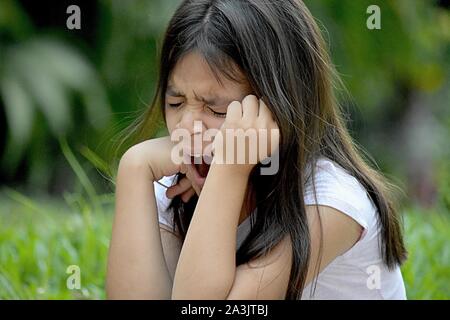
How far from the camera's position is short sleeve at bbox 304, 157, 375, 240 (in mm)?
1276

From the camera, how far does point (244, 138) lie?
1227 millimetres

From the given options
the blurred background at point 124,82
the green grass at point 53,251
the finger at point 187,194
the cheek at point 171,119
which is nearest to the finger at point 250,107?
the cheek at point 171,119

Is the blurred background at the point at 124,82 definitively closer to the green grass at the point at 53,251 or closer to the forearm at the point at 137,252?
the green grass at the point at 53,251

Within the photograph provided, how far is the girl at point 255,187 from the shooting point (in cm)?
122

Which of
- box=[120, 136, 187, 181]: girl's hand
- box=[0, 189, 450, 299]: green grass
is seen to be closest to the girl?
box=[120, 136, 187, 181]: girl's hand

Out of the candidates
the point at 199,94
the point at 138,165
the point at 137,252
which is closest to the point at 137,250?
the point at 137,252

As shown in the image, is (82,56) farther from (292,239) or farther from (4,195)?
(292,239)

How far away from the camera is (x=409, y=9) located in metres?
3.42

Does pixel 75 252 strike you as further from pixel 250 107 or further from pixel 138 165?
pixel 250 107

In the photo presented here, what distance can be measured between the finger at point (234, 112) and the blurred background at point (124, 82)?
1.22 m

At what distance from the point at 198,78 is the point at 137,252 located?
0.83ft

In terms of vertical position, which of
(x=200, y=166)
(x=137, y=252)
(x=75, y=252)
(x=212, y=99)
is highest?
(x=212, y=99)

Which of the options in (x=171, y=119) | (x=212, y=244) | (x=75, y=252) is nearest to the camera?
(x=212, y=244)
